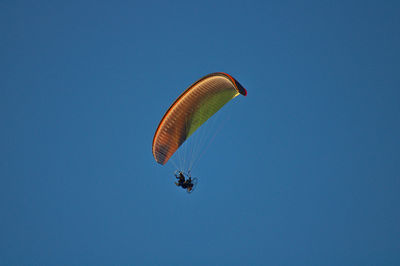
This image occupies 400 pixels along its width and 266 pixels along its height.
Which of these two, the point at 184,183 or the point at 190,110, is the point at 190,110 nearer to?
the point at 190,110

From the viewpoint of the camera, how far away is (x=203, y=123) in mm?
27734

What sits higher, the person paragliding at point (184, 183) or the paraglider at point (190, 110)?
the paraglider at point (190, 110)

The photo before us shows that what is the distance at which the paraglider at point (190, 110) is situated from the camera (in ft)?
82.5

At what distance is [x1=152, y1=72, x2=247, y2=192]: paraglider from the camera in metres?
25.2

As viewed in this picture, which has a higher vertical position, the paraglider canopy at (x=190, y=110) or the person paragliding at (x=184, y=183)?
the paraglider canopy at (x=190, y=110)

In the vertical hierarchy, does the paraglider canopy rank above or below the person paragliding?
above

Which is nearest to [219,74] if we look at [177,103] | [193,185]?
[177,103]

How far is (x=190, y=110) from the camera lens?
1035 inches

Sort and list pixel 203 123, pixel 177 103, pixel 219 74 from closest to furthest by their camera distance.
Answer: pixel 219 74, pixel 177 103, pixel 203 123

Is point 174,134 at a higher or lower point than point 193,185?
higher

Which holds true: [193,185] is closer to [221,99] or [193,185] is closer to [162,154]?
[162,154]

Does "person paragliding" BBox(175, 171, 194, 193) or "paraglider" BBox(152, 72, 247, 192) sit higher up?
"paraglider" BBox(152, 72, 247, 192)

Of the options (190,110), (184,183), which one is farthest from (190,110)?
(184,183)

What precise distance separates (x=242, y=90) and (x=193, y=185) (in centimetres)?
633
